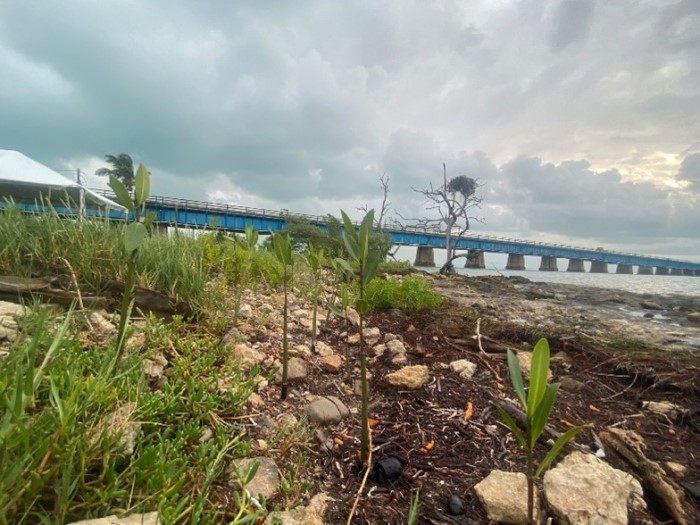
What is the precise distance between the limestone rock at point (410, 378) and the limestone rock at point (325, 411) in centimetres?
38

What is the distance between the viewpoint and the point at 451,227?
24.1m

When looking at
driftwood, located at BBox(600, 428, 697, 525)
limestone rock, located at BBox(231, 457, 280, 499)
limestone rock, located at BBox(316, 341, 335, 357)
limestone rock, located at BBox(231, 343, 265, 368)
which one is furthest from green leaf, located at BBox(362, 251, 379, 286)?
A: driftwood, located at BBox(600, 428, 697, 525)

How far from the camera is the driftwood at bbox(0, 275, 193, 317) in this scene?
1.89 metres

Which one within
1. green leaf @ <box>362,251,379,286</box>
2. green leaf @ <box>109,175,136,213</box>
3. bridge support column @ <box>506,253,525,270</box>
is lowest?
bridge support column @ <box>506,253,525,270</box>

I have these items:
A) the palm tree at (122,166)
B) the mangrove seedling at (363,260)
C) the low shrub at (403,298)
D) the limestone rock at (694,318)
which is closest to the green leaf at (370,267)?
the mangrove seedling at (363,260)

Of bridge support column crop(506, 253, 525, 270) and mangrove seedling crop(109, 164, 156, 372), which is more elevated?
mangrove seedling crop(109, 164, 156, 372)

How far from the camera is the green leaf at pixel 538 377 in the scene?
0.91 m

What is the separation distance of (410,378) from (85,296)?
79.0 inches

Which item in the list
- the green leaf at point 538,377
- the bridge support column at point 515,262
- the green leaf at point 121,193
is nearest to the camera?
the green leaf at point 538,377

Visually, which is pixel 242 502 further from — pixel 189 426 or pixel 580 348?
pixel 580 348

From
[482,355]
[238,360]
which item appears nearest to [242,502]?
[238,360]

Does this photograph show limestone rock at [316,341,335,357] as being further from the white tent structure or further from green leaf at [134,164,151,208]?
the white tent structure

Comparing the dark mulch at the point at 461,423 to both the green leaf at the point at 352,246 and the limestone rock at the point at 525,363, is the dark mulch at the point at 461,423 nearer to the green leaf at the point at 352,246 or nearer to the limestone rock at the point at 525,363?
the limestone rock at the point at 525,363

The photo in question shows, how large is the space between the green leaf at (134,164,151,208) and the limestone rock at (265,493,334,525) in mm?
1210
